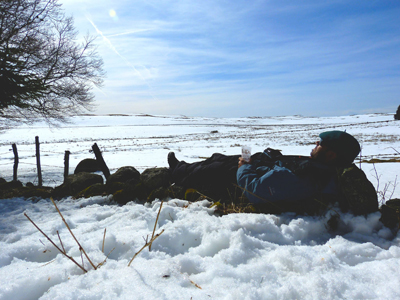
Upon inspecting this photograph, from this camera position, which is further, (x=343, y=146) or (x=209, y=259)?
(x=343, y=146)

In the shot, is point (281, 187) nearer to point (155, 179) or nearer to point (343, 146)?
point (343, 146)

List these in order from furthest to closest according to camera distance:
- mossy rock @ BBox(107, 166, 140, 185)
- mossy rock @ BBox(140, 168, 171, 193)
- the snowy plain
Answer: mossy rock @ BBox(107, 166, 140, 185)
mossy rock @ BBox(140, 168, 171, 193)
the snowy plain

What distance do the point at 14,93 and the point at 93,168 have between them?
320 cm

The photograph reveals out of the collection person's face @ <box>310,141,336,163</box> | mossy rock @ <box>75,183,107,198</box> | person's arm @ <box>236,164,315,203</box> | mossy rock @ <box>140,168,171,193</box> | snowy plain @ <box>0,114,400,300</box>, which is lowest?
mossy rock @ <box>75,183,107,198</box>

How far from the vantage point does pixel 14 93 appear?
23.4 ft

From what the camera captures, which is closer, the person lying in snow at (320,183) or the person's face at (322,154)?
the person lying in snow at (320,183)

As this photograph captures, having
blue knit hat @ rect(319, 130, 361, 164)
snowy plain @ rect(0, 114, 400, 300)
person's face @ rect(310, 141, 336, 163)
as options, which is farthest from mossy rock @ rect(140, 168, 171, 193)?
blue knit hat @ rect(319, 130, 361, 164)

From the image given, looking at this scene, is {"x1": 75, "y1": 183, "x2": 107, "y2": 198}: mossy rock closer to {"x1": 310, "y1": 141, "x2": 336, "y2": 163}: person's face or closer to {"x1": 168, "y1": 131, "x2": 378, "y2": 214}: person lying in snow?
{"x1": 168, "y1": 131, "x2": 378, "y2": 214}: person lying in snow

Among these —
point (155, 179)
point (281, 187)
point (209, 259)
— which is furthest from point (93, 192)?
point (281, 187)

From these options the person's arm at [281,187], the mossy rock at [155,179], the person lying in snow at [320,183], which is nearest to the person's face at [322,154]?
the person lying in snow at [320,183]

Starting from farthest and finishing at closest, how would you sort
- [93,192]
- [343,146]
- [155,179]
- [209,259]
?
[93,192]
[155,179]
[343,146]
[209,259]

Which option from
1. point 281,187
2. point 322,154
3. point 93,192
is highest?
point 322,154

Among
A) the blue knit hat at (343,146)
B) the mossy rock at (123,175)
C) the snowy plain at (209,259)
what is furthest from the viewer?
the mossy rock at (123,175)

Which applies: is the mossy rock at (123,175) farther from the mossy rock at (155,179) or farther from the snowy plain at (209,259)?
the snowy plain at (209,259)
